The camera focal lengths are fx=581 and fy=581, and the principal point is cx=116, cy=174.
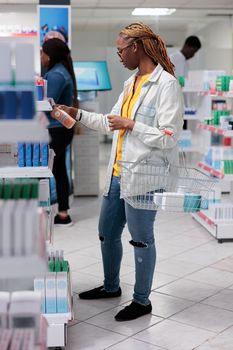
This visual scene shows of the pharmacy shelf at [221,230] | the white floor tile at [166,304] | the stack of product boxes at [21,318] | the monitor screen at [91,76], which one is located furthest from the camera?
the monitor screen at [91,76]

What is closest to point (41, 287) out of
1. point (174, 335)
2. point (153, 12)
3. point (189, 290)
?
point (174, 335)

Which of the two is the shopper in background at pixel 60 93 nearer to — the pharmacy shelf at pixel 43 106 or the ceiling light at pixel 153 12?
the pharmacy shelf at pixel 43 106

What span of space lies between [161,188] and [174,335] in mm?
840

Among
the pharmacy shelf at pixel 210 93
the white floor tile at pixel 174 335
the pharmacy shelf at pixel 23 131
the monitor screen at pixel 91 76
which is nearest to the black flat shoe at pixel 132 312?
the white floor tile at pixel 174 335

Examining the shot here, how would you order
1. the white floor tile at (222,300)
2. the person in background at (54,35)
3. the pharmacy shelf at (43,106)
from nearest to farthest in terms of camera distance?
the pharmacy shelf at (43,106) < the white floor tile at (222,300) < the person in background at (54,35)

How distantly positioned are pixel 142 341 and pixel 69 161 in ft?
13.4

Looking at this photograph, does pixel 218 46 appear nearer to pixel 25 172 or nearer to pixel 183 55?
pixel 183 55

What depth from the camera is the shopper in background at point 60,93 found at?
214 inches

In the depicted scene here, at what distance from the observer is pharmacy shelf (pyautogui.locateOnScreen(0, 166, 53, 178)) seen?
121 inches

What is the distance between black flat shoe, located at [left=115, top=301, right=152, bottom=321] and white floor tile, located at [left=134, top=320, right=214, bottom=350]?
6.1 inches

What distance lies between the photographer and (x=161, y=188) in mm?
3254

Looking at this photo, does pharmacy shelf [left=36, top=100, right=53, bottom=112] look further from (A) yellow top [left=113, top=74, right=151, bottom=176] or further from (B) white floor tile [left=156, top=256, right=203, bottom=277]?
(B) white floor tile [left=156, top=256, right=203, bottom=277]

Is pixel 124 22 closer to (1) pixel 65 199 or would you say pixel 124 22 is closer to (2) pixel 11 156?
(1) pixel 65 199

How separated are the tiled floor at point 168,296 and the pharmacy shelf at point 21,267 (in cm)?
157
